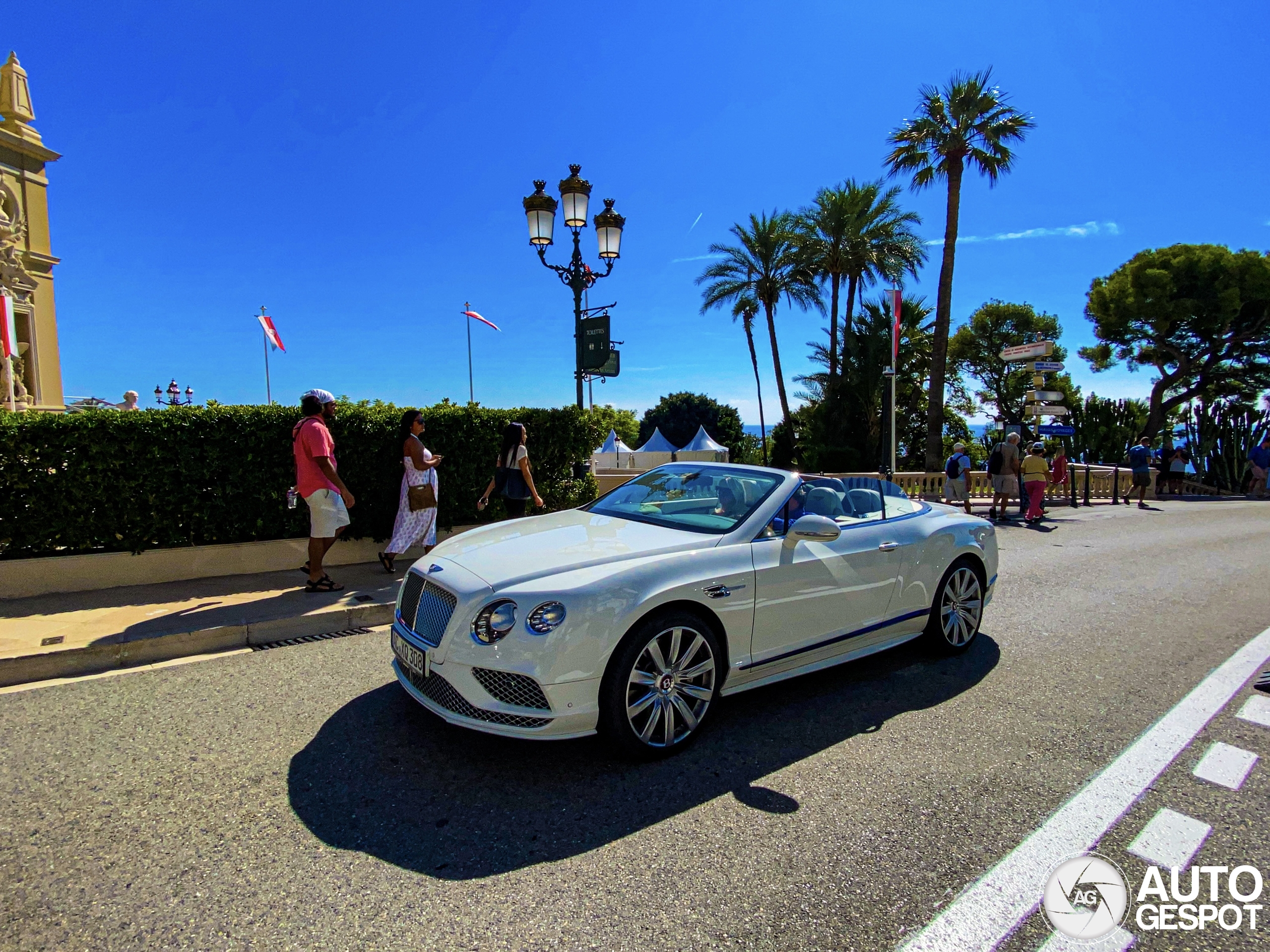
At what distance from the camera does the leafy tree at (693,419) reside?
69500 millimetres

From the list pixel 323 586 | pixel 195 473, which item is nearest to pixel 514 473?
pixel 323 586

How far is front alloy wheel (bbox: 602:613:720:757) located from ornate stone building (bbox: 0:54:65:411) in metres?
37.4

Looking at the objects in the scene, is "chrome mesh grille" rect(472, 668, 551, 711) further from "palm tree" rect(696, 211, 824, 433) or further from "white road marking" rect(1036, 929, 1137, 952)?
"palm tree" rect(696, 211, 824, 433)

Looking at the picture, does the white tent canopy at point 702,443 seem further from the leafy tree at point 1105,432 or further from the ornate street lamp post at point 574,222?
the ornate street lamp post at point 574,222

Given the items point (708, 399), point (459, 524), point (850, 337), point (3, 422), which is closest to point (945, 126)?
point (850, 337)

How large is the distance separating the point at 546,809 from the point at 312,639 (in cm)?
325

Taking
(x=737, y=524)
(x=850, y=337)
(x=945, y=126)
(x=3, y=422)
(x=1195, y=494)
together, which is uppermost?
(x=945, y=126)

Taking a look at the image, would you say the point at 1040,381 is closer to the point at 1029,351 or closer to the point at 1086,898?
the point at 1029,351

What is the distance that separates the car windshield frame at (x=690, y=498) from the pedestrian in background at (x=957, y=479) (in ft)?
35.6

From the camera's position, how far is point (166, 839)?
2604mm

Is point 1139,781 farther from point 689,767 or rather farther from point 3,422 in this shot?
point 3,422

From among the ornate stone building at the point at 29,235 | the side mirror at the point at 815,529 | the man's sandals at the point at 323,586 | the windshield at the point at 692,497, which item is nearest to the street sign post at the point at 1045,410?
the windshield at the point at 692,497

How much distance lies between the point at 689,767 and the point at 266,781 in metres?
1.91

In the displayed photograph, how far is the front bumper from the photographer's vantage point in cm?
294
